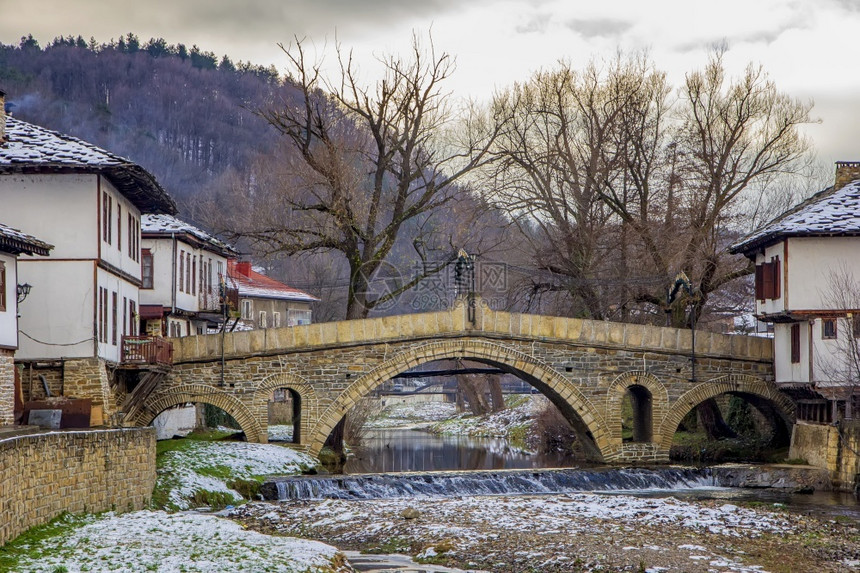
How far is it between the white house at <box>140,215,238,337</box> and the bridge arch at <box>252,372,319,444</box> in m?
5.51

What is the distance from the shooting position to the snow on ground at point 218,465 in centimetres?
2358

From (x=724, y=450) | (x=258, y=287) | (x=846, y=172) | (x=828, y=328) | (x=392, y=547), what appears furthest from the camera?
(x=258, y=287)

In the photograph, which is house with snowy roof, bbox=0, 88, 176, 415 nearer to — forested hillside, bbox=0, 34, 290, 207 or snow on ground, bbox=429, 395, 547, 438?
snow on ground, bbox=429, 395, 547, 438

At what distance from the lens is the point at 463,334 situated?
104 feet

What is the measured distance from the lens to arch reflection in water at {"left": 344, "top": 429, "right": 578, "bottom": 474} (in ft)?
116

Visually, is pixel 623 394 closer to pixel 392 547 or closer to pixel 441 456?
pixel 441 456

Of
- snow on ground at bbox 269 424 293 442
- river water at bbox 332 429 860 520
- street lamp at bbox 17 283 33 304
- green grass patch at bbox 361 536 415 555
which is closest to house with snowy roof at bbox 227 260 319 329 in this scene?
snow on ground at bbox 269 424 293 442

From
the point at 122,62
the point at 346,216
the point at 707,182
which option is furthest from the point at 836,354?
the point at 122,62

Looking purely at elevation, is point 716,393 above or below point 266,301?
below

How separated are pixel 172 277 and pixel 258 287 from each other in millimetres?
19411

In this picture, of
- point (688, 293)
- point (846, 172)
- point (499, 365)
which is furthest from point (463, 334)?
point (846, 172)

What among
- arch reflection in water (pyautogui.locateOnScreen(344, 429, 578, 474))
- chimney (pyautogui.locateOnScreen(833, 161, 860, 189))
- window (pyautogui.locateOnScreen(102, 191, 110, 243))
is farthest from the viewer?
arch reflection in water (pyautogui.locateOnScreen(344, 429, 578, 474))

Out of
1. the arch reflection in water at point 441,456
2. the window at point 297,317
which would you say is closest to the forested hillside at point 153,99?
the window at point 297,317

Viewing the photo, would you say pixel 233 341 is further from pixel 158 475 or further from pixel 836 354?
pixel 836 354
